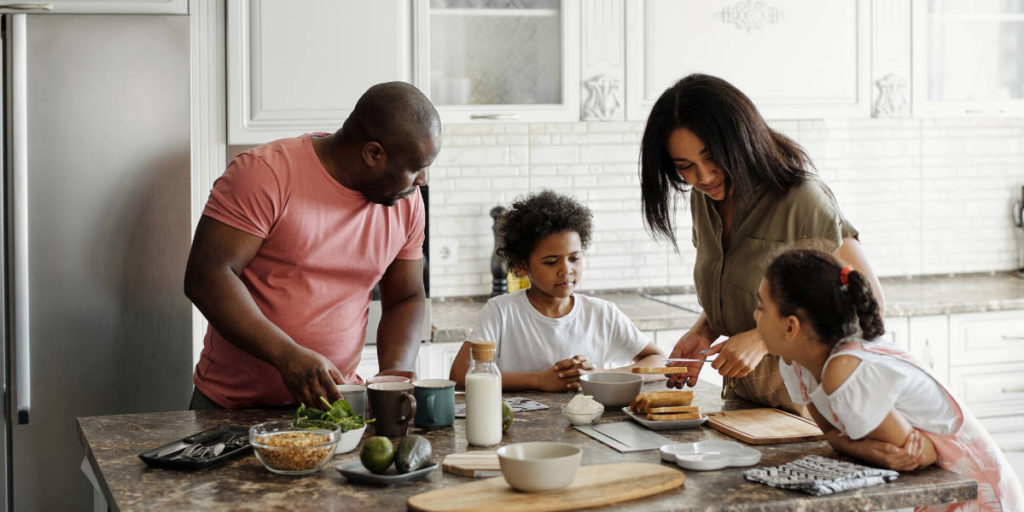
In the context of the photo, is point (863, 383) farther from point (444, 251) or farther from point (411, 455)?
point (444, 251)

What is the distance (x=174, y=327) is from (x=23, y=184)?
618mm

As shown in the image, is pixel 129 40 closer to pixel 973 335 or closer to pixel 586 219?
pixel 586 219

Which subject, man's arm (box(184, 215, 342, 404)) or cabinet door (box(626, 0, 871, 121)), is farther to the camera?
cabinet door (box(626, 0, 871, 121))

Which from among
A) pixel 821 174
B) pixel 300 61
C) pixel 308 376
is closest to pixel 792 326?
pixel 308 376

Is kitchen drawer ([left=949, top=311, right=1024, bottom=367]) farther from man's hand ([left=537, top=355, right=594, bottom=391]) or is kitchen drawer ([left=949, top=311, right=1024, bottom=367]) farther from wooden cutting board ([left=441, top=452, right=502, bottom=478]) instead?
wooden cutting board ([left=441, top=452, right=502, bottom=478])

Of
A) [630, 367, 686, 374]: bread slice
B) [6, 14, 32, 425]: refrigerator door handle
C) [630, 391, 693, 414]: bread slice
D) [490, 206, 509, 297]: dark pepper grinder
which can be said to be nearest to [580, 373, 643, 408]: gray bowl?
[630, 367, 686, 374]: bread slice

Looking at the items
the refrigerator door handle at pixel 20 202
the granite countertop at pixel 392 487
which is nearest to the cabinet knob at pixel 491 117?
the refrigerator door handle at pixel 20 202

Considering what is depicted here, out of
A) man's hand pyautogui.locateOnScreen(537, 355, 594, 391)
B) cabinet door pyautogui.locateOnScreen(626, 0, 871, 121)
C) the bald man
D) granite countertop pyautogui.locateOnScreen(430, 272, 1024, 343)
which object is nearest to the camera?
the bald man

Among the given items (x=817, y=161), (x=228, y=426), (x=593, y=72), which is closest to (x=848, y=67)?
(x=817, y=161)

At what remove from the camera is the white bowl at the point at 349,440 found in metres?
1.78

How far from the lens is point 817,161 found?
4.39 m

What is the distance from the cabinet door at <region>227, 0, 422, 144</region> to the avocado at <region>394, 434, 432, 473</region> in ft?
6.45

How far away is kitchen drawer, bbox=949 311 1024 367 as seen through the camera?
12.6ft

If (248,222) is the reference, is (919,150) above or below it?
above
